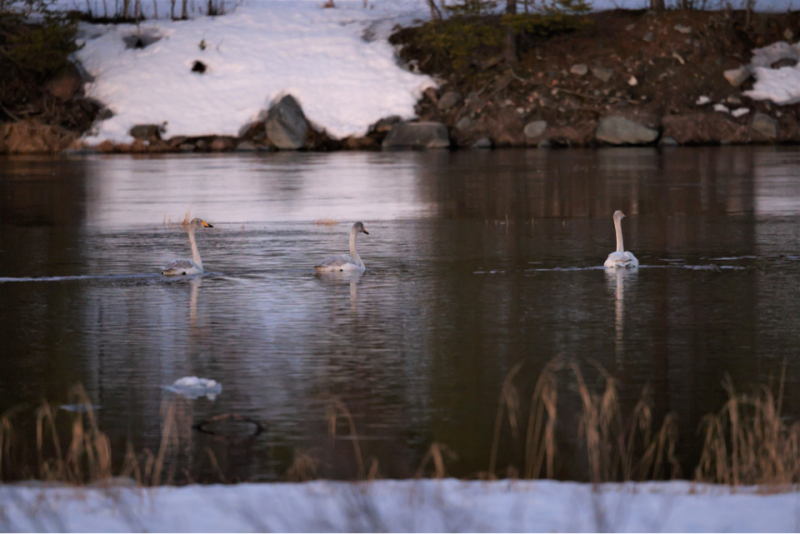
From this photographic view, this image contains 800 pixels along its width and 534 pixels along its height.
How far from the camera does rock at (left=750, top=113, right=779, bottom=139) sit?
5038 centimetres

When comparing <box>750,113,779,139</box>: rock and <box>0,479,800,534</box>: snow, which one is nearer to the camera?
<box>0,479,800,534</box>: snow

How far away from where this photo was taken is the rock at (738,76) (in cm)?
5384

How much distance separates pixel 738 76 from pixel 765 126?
14.5 ft

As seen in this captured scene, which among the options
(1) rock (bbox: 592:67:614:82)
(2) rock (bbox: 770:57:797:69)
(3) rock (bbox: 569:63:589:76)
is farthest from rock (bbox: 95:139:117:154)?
(2) rock (bbox: 770:57:797:69)

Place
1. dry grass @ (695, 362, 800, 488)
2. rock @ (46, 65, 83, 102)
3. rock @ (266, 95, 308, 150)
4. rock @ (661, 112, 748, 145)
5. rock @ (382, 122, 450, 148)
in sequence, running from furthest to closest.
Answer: rock @ (46, 65, 83, 102)
rock @ (266, 95, 308, 150)
rock @ (382, 122, 450, 148)
rock @ (661, 112, 748, 145)
dry grass @ (695, 362, 800, 488)

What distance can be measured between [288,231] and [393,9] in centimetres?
5362

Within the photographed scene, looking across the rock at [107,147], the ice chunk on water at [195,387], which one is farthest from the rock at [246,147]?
the ice chunk on water at [195,387]

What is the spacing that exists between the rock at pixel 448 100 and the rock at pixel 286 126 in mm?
6858

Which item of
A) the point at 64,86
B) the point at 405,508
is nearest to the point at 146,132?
the point at 64,86

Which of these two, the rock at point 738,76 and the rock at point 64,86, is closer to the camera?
the rock at point 738,76

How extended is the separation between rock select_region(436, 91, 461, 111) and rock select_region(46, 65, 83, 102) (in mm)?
19569

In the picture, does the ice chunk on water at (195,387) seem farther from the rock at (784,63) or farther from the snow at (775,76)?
the rock at (784,63)

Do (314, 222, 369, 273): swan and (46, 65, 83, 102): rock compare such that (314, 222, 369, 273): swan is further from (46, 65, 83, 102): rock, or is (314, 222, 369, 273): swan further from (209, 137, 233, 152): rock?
(46, 65, 83, 102): rock

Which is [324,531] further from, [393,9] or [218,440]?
[393,9]
